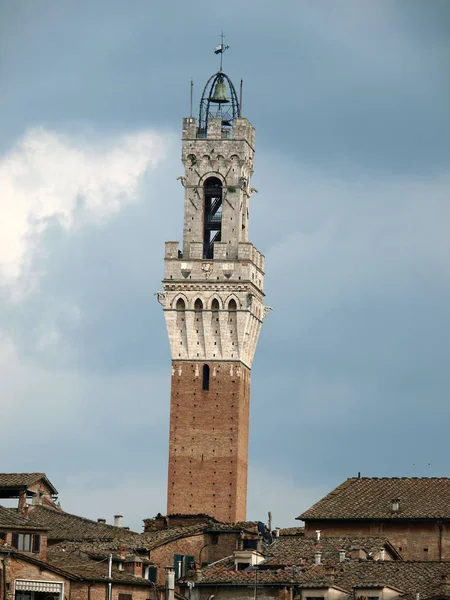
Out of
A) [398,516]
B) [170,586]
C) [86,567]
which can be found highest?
[398,516]

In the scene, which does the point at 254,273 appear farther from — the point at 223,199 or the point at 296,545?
the point at 296,545

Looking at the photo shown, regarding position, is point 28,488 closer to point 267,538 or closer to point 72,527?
point 72,527

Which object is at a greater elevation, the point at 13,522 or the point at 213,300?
the point at 213,300

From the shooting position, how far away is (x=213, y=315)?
11050 centimetres

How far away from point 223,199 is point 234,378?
9124 millimetres

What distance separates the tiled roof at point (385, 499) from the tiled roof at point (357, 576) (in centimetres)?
1134

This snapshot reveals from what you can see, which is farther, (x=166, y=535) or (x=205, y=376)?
(x=205, y=376)

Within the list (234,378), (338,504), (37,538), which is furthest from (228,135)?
(37,538)

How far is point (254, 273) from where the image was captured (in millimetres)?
112312

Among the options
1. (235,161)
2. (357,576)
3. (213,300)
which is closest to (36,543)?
(357,576)

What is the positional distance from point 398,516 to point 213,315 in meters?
23.1

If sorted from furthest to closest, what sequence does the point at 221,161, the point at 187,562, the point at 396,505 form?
the point at 221,161
the point at 396,505
the point at 187,562

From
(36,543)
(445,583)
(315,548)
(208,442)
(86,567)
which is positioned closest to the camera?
(445,583)

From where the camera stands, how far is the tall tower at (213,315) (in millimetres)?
108312
